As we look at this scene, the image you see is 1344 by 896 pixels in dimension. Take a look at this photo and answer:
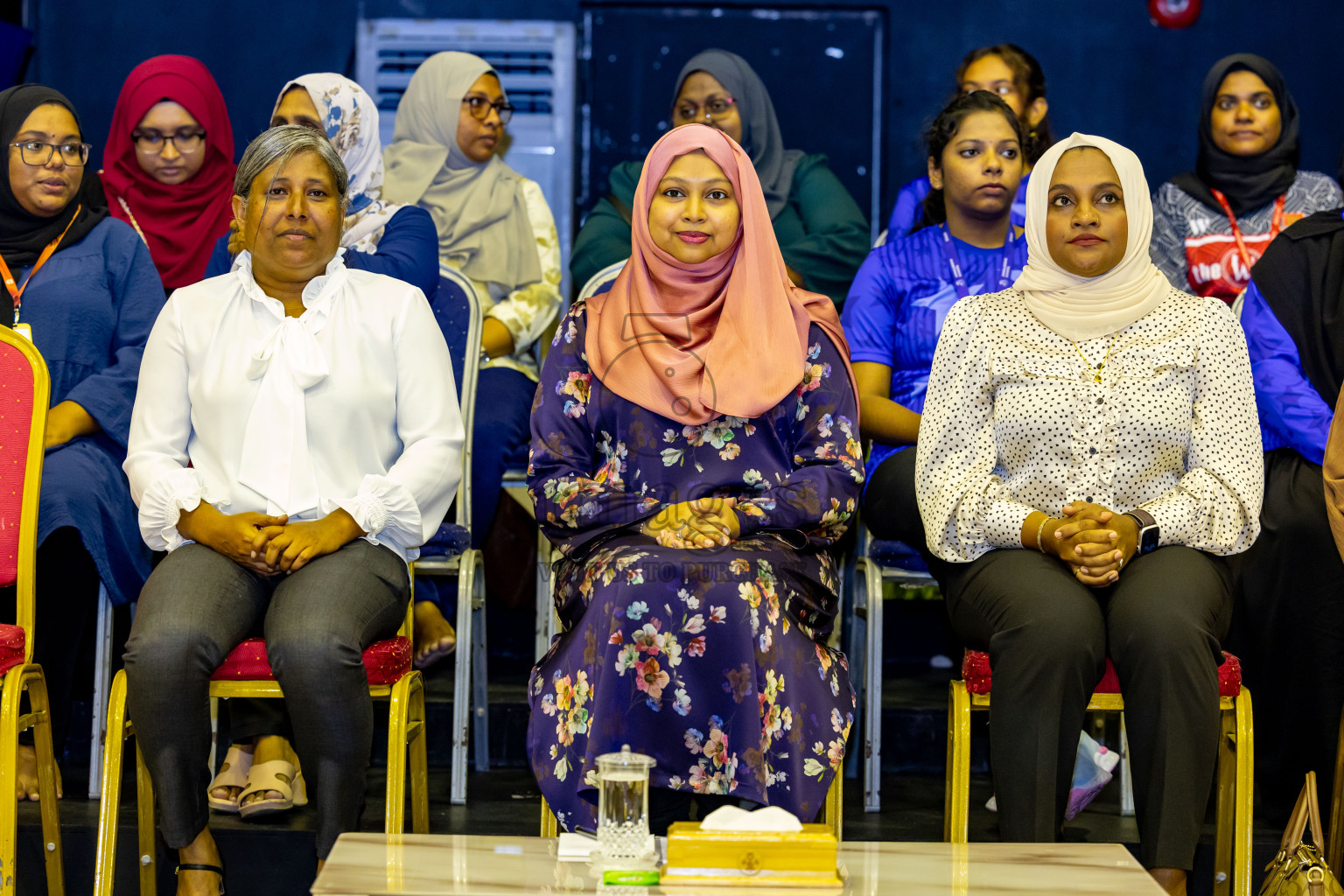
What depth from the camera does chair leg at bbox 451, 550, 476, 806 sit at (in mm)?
2732

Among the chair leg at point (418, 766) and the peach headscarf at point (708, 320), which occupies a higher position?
the peach headscarf at point (708, 320)

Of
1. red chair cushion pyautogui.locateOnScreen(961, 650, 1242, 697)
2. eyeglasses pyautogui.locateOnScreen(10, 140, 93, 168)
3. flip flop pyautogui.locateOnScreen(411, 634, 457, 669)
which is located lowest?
flip flop pyautogui.locateOnScreen(411, 634, 457, 669)

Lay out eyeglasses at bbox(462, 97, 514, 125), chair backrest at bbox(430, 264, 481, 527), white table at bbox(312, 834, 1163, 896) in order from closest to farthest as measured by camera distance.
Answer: white table at bbox(312, 834, 1163, 896), chair backrest at bbox(430, 264, 481, 527), eyeglasses at bbox(462, 97, 514, 125)

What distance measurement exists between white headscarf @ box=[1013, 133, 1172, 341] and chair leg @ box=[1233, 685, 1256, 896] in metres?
0.73

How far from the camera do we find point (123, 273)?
9.83 ft

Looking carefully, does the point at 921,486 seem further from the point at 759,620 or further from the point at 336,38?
the point at 336,38

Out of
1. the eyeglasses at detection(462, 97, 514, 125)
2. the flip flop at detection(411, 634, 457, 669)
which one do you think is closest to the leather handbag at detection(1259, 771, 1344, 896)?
the flip flop at detection(411, 634, 457, 669)

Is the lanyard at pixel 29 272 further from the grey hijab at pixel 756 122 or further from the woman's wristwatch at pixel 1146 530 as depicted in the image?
the woman's wristwatch at pixel 1146 530

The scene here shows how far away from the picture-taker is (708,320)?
253 centimetres

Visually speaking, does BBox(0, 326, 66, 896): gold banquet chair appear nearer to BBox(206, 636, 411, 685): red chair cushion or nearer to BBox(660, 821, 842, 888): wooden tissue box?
BBox(206, 636, 411, 685): red chair cushion

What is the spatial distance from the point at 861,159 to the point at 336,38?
1.75 meters

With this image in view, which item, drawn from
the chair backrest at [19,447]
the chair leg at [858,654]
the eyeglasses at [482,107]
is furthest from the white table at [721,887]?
the eyeglasses at [482,107]

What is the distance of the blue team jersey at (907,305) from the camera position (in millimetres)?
2998

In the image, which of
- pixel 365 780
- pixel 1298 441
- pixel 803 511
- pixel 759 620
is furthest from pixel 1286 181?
pixel 365 780
